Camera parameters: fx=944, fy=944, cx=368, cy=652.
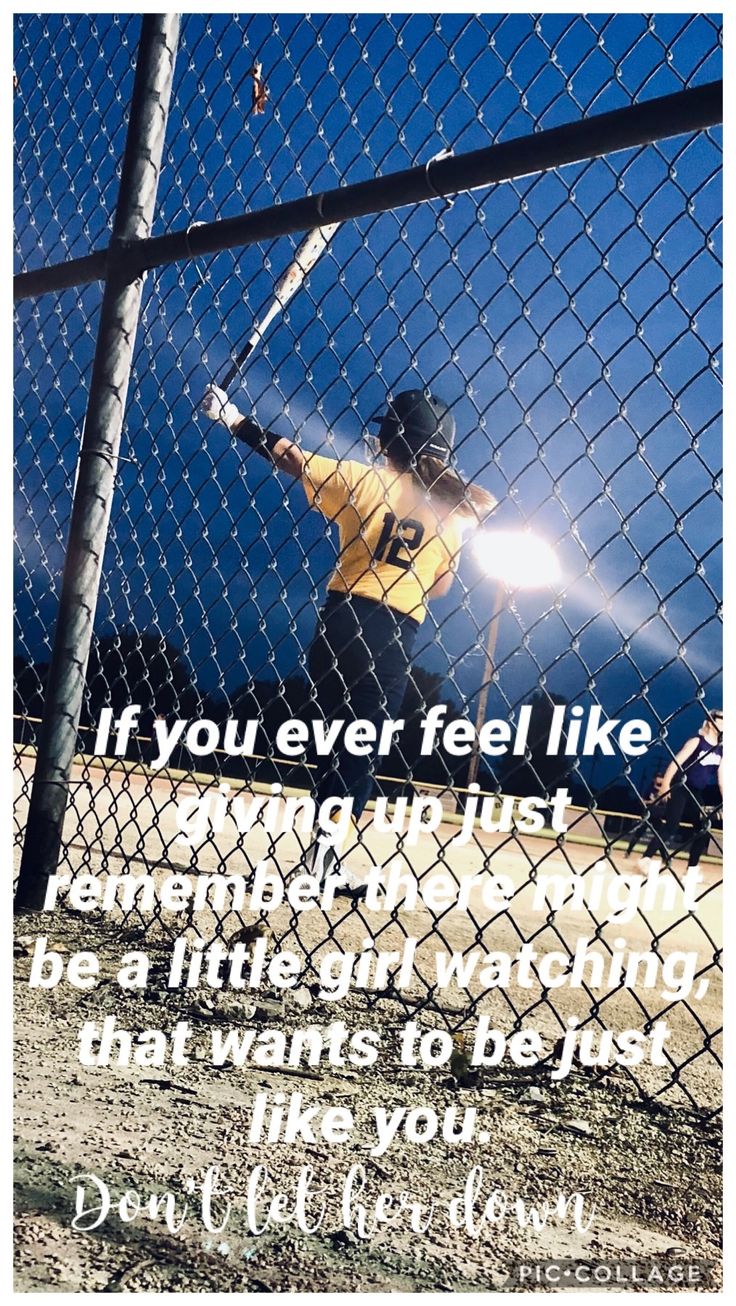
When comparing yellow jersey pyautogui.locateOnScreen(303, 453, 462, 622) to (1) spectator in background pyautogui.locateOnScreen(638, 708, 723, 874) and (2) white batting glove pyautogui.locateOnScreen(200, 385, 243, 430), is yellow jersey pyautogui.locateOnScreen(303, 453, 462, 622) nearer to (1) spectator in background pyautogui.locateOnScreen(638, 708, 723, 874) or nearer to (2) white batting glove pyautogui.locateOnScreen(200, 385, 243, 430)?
(2) white batting glove pyautogui.locateOnScreen(200, 385, 243, 430)

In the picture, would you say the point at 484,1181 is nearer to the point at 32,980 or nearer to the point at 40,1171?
the point at 40,1171

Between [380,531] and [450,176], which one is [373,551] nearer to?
[380,531]

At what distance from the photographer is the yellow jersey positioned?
3832mm

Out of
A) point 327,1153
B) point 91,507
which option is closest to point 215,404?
point 91,507

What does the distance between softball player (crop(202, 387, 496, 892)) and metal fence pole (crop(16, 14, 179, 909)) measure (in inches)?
24.4

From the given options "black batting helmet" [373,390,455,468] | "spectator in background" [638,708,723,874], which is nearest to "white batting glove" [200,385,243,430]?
"black batting helmet" [373,390,455,468]

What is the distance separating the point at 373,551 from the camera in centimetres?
382

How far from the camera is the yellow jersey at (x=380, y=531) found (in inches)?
151

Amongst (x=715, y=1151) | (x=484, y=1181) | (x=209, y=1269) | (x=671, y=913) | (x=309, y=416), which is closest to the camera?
(x=209, y=1269)

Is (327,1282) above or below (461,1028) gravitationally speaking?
below

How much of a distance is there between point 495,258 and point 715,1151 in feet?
7.48

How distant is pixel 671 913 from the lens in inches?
291

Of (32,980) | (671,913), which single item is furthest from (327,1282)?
(671,913)

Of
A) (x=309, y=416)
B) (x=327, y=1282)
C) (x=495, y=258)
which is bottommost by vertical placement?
(x=327, y=1282)
